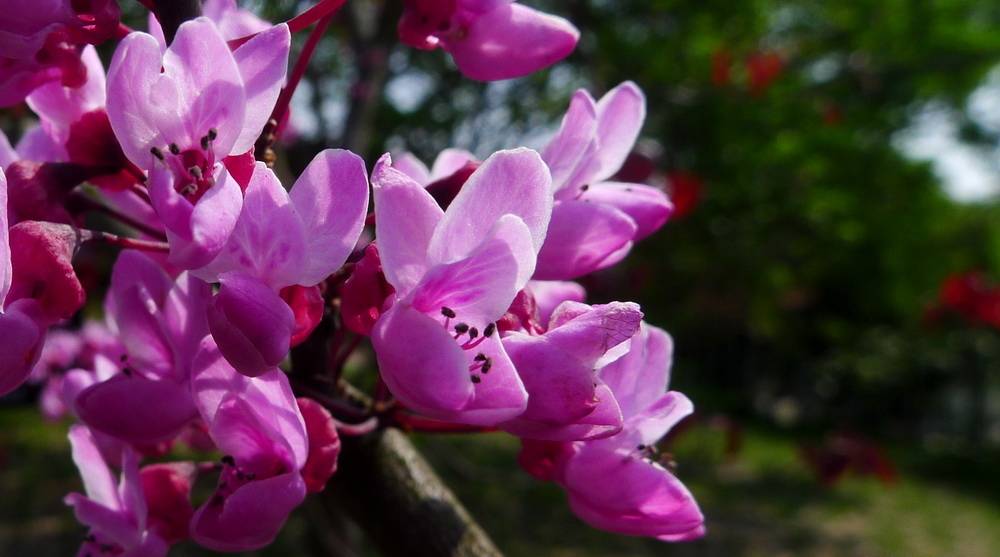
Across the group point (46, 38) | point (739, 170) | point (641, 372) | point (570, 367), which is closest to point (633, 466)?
point (641, 372)

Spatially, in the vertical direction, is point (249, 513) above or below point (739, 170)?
below

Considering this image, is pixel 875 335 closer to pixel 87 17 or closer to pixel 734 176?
pixel 734 176

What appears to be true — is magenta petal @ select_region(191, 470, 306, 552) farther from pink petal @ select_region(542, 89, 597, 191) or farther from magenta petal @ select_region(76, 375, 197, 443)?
pink petal @ select_region(542, 89, 597, 191)

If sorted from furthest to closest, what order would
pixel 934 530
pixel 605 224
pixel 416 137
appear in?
1. pixel 934 530
2. pixel 416 137
3. pixel 605 224

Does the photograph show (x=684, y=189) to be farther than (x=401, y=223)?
Yes

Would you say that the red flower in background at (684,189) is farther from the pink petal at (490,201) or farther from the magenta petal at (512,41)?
the pink petal at (490,201)

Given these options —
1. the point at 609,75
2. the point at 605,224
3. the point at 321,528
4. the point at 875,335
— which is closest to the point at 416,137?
the point at 609,75

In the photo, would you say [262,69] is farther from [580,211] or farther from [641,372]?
[641,372]
